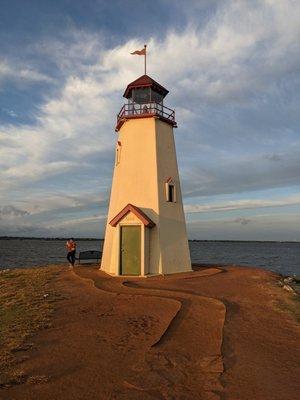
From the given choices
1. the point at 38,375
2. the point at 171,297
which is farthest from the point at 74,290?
the point at 38,375

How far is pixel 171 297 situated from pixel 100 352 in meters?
5.63

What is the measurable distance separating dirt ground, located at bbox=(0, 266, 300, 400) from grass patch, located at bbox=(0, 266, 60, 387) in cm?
22

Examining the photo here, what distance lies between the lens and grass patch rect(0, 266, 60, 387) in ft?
22.4

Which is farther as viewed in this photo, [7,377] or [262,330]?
[262,330]

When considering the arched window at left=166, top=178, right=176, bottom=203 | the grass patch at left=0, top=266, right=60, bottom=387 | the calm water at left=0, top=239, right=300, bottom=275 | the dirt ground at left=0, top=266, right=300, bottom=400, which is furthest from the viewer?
the calm water at left=0, top=239, right=300, bottom=275

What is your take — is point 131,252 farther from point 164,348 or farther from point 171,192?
point 164,348

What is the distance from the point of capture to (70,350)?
7.73m

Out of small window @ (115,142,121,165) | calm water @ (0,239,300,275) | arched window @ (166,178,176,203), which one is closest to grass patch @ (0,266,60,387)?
arched window @ (166,178,176,203)

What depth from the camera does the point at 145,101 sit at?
803 inches

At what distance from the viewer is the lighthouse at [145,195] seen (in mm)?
18516

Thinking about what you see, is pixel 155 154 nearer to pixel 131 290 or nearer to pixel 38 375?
pixel 131 290

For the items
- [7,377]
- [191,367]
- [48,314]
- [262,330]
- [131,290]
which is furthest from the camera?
[131,290]

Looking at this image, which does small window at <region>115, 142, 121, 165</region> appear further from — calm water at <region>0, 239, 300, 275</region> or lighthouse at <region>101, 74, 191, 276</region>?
calm water at <region>0, 239, 300, 275</region>

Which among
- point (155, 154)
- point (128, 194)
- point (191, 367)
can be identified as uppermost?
point (155, 154)
